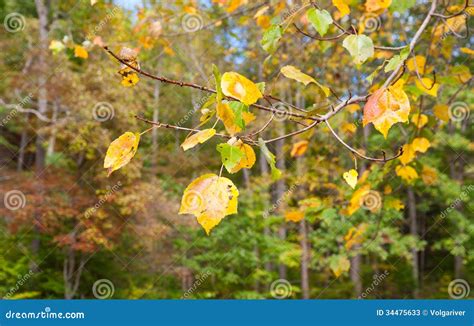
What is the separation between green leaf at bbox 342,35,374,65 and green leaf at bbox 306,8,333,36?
0.15 feet

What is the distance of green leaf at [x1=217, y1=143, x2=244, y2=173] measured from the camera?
1.98 feet

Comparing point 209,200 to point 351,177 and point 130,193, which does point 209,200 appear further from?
point 130,193

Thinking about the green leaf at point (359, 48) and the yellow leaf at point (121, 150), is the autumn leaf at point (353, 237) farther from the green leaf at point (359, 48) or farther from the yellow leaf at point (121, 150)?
the yellow leaf at point (121, 150)

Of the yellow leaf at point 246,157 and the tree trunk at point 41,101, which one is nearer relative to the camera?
the yellow leaf at point 246,157

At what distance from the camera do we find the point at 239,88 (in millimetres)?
584

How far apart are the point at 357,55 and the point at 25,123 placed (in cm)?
681

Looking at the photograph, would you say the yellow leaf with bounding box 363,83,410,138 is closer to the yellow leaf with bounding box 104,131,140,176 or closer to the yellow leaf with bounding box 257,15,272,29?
the yellow leaf with bounding box 104,131,140,176

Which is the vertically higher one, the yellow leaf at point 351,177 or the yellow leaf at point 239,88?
the yellow leaf at point 239,88

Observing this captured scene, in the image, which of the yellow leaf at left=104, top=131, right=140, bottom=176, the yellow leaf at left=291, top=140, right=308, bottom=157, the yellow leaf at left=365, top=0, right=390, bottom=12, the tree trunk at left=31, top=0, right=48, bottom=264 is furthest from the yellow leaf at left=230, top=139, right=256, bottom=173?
the tree trunk at left=31, top=0, right=48, bottom=264

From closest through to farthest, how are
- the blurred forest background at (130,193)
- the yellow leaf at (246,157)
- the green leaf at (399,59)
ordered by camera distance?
the yellow leaf at (246,157) < the green leaf at (399,59) < the blurred forest background at (130,193)

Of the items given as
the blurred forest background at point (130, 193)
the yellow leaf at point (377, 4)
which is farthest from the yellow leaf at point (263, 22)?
the blurred forest background at point (130, 193)

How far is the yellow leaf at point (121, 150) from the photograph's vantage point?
2.15 ft

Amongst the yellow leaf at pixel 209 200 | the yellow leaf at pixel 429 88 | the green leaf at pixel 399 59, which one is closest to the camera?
the yellow leaf at pixel 209 200

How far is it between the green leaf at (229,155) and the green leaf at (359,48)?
0.29 m
